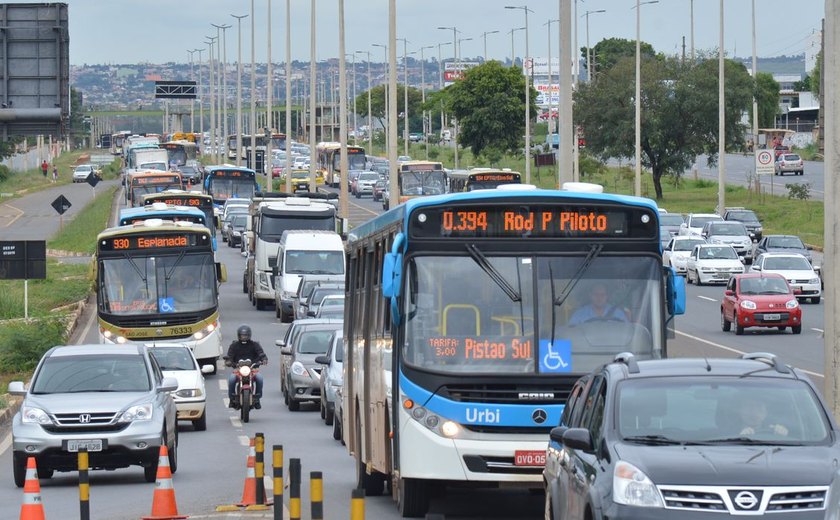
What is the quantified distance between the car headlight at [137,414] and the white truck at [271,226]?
3182 centimetres

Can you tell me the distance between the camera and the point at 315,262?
4862cm

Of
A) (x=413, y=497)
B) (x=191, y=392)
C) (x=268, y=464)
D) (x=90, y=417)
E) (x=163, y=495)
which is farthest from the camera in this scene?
(x=191, y=392)

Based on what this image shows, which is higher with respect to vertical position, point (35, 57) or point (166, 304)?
point (35, 57)

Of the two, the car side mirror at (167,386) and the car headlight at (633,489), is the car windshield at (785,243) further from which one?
the car headlight at (633,489)

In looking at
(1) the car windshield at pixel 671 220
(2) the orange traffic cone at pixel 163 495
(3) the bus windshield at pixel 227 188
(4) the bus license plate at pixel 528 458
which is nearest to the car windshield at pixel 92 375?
(2) the orange traffic cone at pixel 163 495

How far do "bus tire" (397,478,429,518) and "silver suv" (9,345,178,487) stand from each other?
4849mm

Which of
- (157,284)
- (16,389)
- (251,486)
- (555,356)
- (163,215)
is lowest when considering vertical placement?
(251,486)

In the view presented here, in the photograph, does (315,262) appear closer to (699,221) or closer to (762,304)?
(762,304)

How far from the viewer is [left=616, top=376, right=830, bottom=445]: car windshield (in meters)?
10.5

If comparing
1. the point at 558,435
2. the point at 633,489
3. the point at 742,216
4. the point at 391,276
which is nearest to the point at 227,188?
the point at 742,216

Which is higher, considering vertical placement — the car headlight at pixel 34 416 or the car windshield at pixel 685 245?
the car windshield at pixel 685 245

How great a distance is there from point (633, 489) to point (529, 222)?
212 inches

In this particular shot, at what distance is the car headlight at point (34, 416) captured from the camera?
19078 millimetres

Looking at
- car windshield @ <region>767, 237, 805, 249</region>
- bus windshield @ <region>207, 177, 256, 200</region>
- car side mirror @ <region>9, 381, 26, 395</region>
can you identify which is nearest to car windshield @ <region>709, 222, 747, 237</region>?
car windshield @ <region>767, 237, 805, 249</region>
